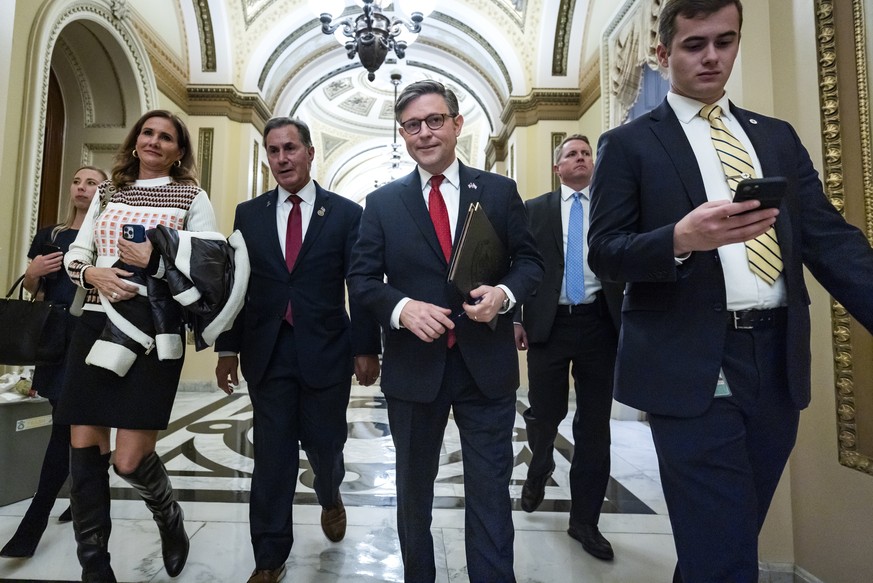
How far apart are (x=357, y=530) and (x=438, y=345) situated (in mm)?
1451

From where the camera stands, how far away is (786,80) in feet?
7.03

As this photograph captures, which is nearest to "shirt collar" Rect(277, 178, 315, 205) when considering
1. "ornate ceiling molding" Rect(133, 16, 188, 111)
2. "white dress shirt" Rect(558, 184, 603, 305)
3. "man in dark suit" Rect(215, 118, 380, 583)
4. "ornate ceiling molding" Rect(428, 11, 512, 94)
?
"man in dark suit" Rect(215, 118, 380, 583)

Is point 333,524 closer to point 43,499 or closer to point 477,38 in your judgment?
point 43,499

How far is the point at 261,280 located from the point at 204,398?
5129 mm

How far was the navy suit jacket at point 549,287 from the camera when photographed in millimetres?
2367

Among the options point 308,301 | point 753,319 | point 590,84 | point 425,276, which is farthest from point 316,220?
point 590,84

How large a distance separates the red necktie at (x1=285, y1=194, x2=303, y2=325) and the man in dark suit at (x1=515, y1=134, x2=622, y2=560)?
1077mm

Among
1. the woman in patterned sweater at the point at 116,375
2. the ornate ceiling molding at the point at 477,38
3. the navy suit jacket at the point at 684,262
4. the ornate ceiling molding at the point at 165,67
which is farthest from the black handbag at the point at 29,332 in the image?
the ornate ceiling molding at the point at 477,38

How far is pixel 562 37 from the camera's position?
276 inches

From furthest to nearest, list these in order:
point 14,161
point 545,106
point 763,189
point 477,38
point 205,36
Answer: point 477,38 < point 545,106 < point 205,36 < point 14,161 < point 763,189

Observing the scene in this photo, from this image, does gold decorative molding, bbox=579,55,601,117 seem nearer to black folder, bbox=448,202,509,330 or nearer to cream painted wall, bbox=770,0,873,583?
cream painted wall, bbox=770,0,873,583

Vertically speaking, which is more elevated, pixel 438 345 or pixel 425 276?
pixel 425 276

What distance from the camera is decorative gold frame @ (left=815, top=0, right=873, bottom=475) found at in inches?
70.9

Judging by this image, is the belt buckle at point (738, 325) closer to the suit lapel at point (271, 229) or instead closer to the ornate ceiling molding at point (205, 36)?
the suit lapel at point (271, 229)
